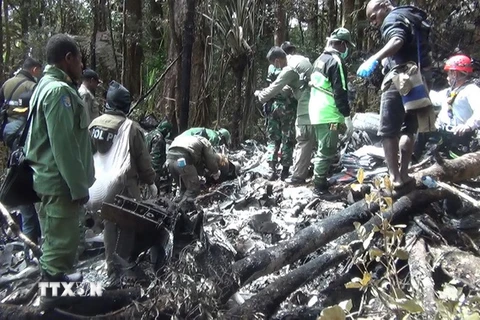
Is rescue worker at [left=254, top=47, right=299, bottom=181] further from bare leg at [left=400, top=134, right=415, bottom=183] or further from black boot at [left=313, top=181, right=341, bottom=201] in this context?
bare leg at [left=400, top=134, right=415, bottom=183]

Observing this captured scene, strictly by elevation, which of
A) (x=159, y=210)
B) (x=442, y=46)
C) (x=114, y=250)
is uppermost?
(x=442, y=46)

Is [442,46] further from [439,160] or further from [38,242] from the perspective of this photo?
[38,242]

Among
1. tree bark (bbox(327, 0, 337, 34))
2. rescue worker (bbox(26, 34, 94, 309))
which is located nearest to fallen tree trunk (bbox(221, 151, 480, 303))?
rescue worker (bbox(26, 34, 94, 309))

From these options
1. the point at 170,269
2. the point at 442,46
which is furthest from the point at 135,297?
the point at 442,46

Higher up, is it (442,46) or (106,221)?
(442,46)

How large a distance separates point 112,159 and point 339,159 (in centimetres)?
383

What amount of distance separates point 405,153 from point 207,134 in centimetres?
356

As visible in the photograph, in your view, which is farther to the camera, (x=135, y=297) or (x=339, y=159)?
(x=339, y=159)

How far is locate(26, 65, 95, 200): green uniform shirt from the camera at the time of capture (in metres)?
3.68

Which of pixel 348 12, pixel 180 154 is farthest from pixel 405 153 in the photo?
pixel 348 12

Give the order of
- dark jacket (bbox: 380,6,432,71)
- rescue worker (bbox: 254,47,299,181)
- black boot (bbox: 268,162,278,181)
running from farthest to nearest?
black boot (bbox: 268,162,278,181), rescue worker (bbox: 254,47,299,181), dark jacket (bbox: 380,6,432,71)

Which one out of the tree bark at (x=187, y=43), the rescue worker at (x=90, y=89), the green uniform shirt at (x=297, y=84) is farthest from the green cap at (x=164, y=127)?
the green uniform shirt at (x=297, y=84)

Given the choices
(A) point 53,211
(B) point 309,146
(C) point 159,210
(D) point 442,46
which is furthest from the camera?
(D) point 442,46

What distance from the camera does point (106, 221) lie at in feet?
14.3
